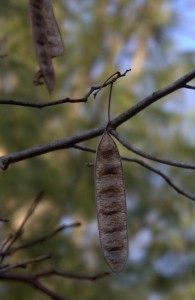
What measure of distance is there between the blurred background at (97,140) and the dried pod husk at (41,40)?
1.44m

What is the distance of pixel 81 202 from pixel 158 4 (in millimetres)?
996

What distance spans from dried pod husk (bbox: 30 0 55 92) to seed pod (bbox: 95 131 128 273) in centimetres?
14

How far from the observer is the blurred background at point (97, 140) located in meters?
2.42

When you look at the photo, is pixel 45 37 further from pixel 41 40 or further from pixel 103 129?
pixel 103 129

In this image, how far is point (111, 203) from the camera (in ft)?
2.31

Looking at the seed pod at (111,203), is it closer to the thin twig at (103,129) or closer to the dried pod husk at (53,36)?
Answer: the thin twig at (103,129)

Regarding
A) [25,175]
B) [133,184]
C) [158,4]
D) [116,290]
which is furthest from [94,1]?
[116,290]

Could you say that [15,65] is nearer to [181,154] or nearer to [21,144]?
[21,144]

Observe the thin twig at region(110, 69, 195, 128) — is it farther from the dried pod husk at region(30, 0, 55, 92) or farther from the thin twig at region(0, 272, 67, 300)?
the thin twig at region(0, 272, 67, 300)

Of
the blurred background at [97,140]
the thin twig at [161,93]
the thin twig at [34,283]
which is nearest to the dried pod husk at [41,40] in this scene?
the thin twig at [161,93]

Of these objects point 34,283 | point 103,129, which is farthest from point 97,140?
point 103,129

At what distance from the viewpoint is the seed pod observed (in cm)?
70

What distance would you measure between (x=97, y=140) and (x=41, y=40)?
184 centimetres

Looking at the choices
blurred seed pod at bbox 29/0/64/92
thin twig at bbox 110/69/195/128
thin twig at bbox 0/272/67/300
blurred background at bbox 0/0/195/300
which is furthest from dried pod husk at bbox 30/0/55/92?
blurred background at bbox 0/0/195/300
